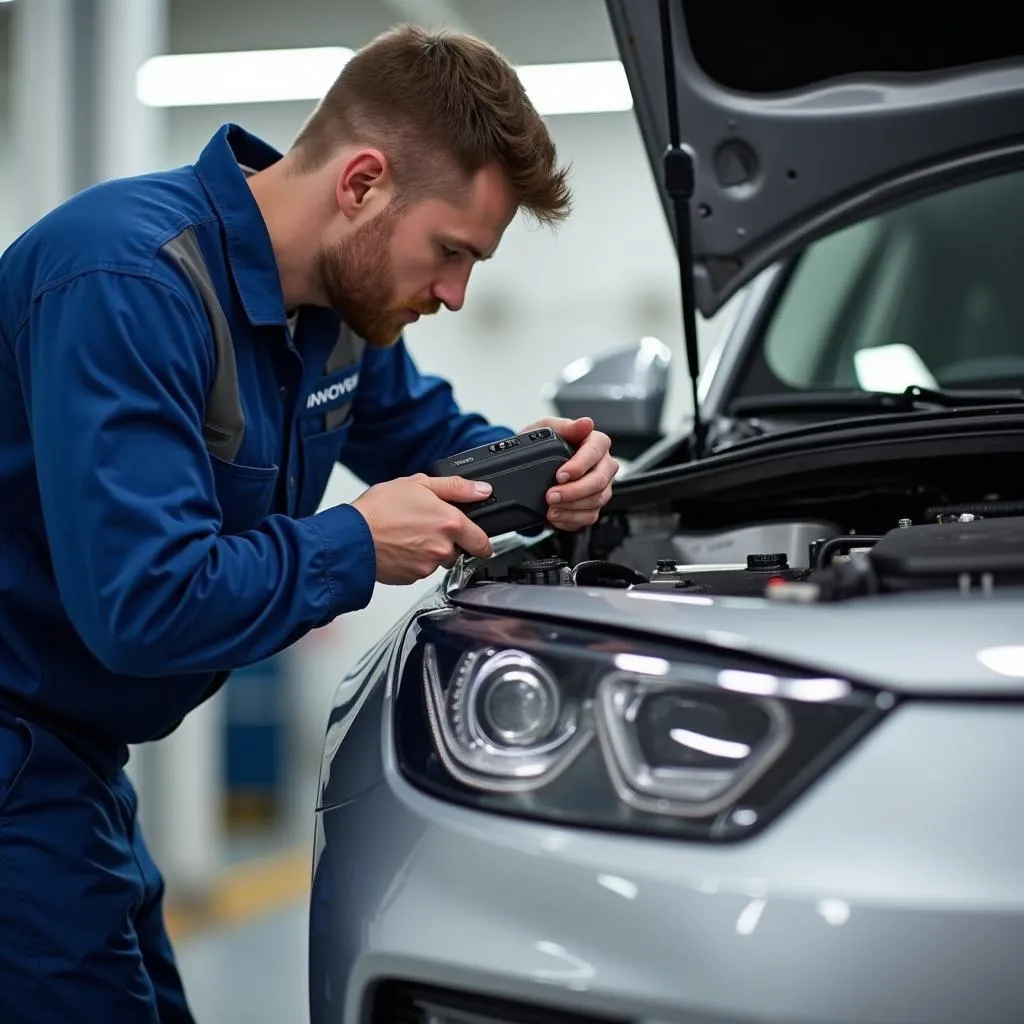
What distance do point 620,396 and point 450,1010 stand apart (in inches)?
50.5

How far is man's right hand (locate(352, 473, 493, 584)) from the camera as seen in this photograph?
117 cm

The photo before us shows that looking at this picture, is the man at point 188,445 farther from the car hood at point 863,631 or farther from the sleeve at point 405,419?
the car hood at point 863,631

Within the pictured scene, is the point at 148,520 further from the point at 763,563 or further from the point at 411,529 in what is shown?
the point at 763,563

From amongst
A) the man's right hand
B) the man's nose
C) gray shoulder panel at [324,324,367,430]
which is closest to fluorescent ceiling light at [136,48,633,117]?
gray shoulder panel at [324,324,367,430]

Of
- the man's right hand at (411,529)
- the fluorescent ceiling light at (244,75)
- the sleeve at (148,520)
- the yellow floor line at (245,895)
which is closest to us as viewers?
the sleeve at (148,520)

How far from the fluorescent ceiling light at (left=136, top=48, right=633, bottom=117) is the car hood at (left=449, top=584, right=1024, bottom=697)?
511cm

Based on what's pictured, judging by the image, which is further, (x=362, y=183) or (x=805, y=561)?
(x=805, y=561)

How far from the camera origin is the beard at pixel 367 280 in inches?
51.9

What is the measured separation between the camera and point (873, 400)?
177 cm

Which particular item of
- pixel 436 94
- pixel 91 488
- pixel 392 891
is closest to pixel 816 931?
pixel 392 891

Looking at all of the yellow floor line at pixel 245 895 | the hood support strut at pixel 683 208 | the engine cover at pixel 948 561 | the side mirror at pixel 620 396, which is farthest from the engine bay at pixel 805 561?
the yellow floor line at pixel 245 895

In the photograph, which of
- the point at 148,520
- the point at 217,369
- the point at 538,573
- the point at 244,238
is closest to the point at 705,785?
the point at 538,573

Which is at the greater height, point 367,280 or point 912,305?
point 367,280

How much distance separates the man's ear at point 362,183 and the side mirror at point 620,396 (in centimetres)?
77
